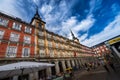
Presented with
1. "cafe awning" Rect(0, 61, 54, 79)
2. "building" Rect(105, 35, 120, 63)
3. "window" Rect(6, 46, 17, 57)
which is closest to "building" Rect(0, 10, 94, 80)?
"window" Rect(6, 46, 17, 57)

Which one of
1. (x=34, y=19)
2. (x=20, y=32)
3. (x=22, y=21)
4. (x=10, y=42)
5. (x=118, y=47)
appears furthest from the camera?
(x=34, y=19)

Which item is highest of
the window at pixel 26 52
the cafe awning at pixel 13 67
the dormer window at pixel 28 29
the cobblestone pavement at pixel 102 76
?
the dormer window at pixel 28 29

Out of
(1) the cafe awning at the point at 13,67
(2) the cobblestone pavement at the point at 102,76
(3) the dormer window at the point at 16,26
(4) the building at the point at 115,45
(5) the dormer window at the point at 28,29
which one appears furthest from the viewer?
(5) the dormer window at the point at 28,29

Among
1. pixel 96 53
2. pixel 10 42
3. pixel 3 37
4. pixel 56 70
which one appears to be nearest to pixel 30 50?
pixel 10 42

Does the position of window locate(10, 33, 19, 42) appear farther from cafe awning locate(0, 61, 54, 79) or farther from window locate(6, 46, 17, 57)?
cafe awning locate(0, 61, 54, 79)

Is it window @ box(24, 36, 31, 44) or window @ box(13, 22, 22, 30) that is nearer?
window @ box(13, 22, 22, 30)

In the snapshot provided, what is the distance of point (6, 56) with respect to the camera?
13289mm

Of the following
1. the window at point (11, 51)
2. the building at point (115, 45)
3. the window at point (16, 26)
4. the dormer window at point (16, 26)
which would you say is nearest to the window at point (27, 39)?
the dormer window at point (16, 26)

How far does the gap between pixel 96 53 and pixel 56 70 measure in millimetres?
61788

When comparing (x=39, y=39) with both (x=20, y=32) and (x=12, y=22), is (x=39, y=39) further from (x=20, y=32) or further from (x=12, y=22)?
(x=12, y=22)

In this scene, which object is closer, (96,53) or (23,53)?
(23,53)

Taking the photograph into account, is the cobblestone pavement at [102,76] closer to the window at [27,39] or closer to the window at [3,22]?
the window at [27,39]

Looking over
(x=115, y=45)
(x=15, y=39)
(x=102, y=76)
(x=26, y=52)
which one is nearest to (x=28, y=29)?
(x=15, y=39)

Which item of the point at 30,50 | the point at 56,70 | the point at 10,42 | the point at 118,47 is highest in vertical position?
the point at 10,42
